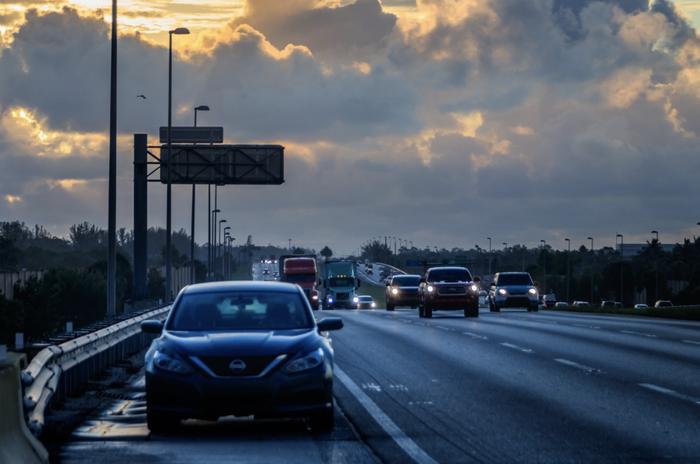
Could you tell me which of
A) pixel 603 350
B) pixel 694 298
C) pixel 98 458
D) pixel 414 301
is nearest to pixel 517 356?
pixel 603 350

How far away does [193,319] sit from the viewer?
14992mm

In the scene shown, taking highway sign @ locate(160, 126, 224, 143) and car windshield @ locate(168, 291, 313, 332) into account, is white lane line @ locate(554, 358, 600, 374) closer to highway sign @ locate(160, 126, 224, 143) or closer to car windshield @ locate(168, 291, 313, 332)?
car windshield @ locate(168, 291, 313, 332)

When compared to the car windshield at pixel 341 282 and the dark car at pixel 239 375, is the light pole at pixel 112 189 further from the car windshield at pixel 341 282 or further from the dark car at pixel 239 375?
the car windshield at pixel 341 282

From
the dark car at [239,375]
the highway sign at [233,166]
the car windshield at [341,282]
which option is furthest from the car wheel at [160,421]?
the car windshield at [341,282]

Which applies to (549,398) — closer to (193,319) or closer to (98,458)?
(193,319)

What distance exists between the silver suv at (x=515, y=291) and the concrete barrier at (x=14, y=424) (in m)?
51.7

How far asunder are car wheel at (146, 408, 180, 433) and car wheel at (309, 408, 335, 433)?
54.1 inches

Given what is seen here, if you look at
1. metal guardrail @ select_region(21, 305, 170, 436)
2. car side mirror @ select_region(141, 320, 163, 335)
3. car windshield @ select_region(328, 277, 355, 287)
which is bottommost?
metal guardrail @ select_region(21, 305, 170, 436)

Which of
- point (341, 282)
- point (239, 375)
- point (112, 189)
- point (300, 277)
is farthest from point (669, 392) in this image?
point (341, 282)

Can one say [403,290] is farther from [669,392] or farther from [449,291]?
[669,392]

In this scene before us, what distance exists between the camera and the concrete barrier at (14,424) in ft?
33.4

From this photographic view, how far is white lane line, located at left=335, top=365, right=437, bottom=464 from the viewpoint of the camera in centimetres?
1200

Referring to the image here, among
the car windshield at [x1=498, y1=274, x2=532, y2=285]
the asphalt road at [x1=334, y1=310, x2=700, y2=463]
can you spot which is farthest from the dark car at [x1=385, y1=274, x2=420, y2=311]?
the asphalt road at [x1=334, y1=310, x2=700, y2=463]

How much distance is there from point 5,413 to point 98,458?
1.94m
